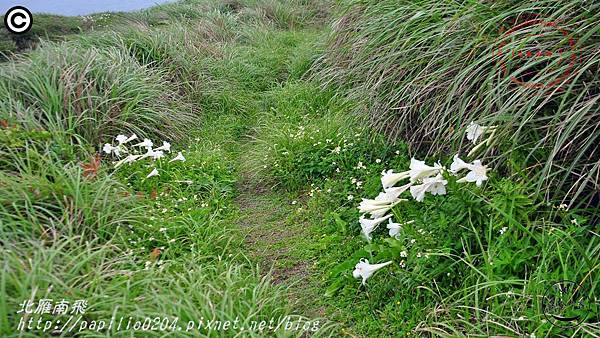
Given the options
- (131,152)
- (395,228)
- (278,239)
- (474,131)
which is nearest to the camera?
(395,228)

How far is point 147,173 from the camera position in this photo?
390 centimetres

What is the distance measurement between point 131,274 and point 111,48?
11.5ft

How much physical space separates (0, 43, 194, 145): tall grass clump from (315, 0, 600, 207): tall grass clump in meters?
1.61

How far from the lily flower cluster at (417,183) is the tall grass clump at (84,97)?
2.09 metres

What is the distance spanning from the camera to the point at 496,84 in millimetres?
2977

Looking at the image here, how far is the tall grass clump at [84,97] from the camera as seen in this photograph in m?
4.04

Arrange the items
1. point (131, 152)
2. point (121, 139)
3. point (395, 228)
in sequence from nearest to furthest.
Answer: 1. point (395, 228)
2. point (121, 139)
3. point (131, 152)

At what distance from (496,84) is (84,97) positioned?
110 inches

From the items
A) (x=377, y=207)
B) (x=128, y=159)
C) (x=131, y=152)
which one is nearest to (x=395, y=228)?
(x=377, y=207)

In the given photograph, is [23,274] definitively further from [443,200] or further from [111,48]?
[111,48]

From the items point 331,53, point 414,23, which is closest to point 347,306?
point 414,23

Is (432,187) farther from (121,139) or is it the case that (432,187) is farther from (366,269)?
(121,139)

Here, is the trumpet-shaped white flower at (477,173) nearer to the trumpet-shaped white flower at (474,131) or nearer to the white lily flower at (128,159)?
the trumpet-shaped white flower at (474,131)

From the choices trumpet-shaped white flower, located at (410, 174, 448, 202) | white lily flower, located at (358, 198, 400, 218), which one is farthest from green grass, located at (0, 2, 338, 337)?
trumpet-shaped white flower, located at (410, 174, 448, 202)
